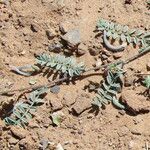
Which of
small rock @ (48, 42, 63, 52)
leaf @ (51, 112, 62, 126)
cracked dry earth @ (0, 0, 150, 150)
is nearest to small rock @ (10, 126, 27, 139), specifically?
cracked dry earth @ (0, 0, 150, 150)

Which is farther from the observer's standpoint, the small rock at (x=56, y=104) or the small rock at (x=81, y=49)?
the small rock at (x=81, y=49)

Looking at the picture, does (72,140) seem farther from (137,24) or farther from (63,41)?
(137,24)

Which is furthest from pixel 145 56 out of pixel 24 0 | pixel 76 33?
pixel 24 0

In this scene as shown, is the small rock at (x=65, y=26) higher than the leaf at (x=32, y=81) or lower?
higher

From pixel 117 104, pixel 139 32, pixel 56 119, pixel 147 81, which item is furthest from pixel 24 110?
pixel 139 32

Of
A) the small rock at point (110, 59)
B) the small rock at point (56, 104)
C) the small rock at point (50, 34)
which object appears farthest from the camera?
the small rock at point (50, 34)

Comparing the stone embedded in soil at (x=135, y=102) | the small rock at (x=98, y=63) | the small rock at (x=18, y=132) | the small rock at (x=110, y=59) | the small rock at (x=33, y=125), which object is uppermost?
the small rock at (x=110, y=59)

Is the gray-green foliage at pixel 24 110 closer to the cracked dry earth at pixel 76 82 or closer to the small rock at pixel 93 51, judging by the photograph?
the cracked dry earth at pixel 76 82

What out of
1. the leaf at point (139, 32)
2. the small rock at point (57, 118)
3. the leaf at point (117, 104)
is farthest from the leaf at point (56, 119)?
the leaf at point (139, 32)
